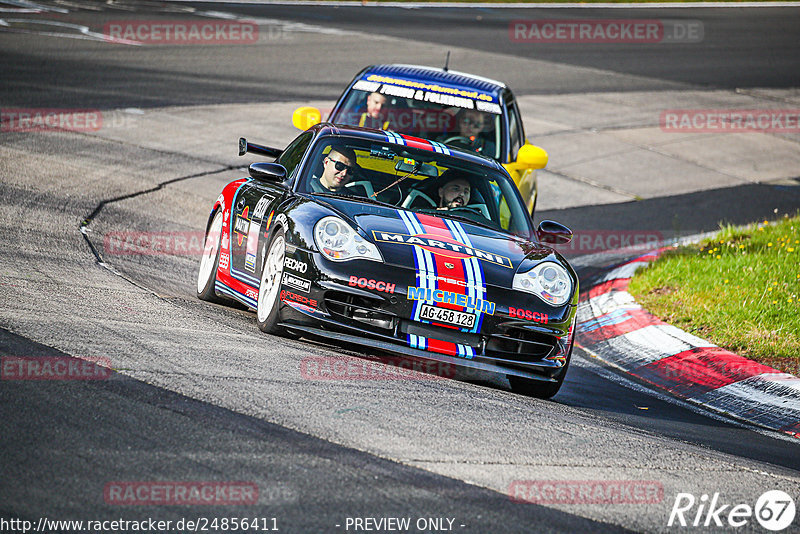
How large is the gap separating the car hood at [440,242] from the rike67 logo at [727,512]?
2.08 metres

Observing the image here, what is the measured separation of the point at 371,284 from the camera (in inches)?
238

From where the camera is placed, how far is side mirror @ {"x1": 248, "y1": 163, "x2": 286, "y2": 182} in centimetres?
715

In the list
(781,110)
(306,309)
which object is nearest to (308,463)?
(306,309)

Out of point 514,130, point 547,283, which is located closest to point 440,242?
point 547,283

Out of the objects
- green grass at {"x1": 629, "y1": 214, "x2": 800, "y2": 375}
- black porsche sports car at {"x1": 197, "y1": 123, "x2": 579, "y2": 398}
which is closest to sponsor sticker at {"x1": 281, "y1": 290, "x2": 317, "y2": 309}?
black porsche sports car at {"x1": 197, "y1": 123, "x2": 579, "y2": 398}

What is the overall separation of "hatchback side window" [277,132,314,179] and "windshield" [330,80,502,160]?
99.1 inches

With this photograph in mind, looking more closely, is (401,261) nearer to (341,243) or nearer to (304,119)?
(341,243)

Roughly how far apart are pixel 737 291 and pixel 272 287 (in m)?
4.54

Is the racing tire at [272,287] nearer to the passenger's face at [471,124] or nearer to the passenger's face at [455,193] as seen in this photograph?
the passenger's face at [455,193]

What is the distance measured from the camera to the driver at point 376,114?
34.6 ft

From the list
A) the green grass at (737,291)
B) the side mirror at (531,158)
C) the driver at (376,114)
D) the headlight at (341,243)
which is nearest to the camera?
the headlight at (341,243)

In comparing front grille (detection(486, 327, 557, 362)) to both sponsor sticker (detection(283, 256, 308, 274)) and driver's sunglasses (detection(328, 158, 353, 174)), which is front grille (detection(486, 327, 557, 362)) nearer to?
sponsor sticker (detection(283, 256, 308, 274))

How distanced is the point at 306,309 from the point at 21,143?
722cm

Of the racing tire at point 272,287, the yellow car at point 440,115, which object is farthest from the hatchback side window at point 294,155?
the yellow car at point 440,115
